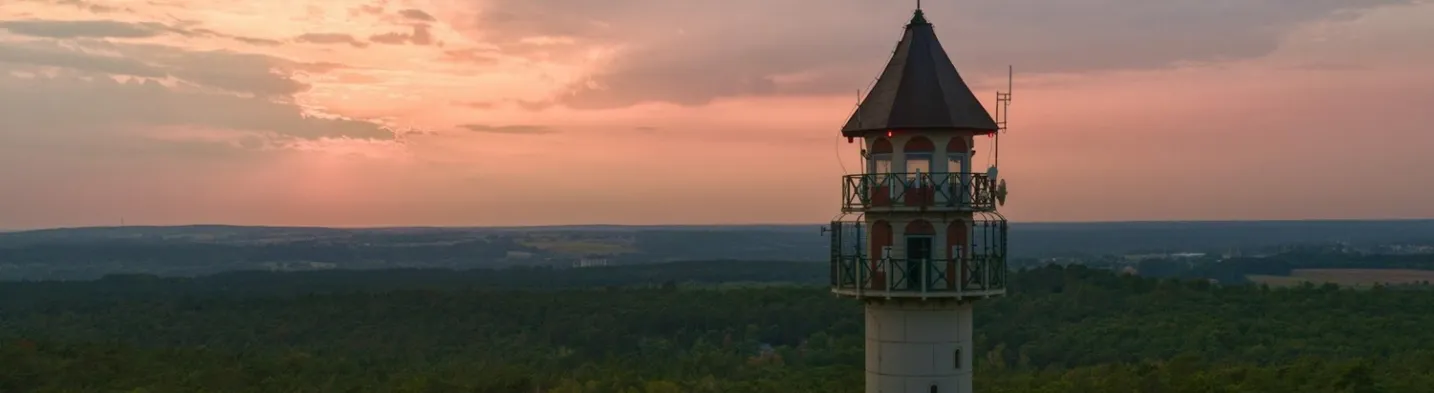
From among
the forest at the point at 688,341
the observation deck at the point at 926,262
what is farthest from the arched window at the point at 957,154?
the forest at the point at 688,341

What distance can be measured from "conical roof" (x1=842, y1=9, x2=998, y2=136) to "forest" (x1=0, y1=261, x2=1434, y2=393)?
36.5 meters

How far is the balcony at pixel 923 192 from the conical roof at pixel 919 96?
736 millimetres

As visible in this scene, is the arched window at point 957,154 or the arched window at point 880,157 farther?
the arched window at point 880,157

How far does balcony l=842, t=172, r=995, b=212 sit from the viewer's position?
1942 cm

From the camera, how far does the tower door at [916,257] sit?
19.5 m

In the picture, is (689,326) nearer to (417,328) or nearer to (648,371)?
(417,328)

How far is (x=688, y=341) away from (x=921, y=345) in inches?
3734

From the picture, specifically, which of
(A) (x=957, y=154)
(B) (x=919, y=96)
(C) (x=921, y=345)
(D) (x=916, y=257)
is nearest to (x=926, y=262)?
(D) (x=916, y=257)

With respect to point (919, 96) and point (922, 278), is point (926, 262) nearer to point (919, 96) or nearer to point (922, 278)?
point (922, 278)

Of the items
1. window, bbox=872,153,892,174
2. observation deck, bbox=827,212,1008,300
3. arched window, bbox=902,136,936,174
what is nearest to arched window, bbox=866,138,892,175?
window, bbox=872,153,892,174

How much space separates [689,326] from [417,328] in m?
24.8

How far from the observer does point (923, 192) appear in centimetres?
1945

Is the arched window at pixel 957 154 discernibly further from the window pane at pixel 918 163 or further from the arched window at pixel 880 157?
the arched window at pixel 880 157

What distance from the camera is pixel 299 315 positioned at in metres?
127
